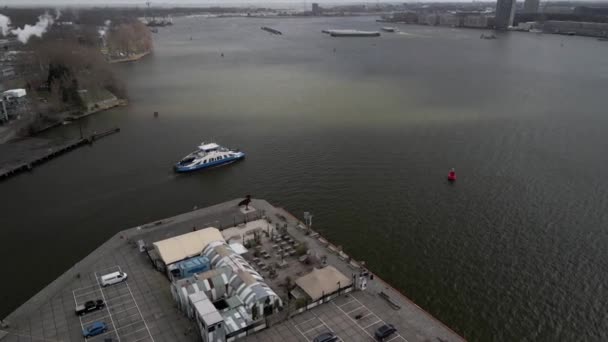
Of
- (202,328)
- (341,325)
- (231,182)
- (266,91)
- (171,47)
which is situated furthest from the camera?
(171,47)

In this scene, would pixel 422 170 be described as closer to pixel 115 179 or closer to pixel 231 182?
pixel 231 182

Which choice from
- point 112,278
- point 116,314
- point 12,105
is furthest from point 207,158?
point 12,105

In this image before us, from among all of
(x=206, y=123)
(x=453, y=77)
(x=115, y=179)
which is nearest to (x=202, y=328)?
(x=115, y=179)

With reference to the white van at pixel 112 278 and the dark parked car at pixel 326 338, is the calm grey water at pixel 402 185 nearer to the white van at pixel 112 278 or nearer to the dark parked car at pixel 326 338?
the white van at pixel 112 278

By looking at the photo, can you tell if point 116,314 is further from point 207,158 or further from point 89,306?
point 207,158

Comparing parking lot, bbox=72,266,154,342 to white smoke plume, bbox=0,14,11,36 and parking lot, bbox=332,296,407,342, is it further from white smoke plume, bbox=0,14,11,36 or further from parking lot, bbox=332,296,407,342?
white smoke plume, bbox=0,14,11,36

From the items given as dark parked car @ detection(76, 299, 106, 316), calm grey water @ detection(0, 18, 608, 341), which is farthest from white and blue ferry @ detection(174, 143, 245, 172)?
dark parked car @ detection(76, 299, 106, 316)

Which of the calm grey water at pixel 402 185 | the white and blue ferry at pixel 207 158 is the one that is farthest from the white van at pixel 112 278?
the white and blue ferry at pixel 207 158
